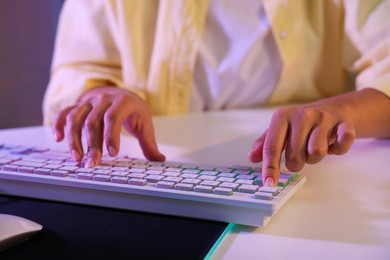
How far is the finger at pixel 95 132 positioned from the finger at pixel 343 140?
0.23m

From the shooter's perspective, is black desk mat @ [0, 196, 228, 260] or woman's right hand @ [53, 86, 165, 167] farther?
woman's right hand @ [53, 86, 165, 167]

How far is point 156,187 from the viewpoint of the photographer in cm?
42

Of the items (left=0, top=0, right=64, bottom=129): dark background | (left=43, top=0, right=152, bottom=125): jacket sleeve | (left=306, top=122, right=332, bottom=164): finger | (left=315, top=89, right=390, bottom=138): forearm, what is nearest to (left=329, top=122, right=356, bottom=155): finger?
(left=306, top=122, right=332, bottom=164): finger


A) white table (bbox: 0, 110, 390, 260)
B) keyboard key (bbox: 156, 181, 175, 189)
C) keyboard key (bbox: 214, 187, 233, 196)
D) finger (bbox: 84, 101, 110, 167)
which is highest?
finger (bbox: 84, 101, 110, 167)

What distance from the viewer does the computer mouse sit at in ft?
1.14

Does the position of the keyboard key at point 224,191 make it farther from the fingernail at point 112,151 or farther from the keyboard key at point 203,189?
the fingernail at point 112,151

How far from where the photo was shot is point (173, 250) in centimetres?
35

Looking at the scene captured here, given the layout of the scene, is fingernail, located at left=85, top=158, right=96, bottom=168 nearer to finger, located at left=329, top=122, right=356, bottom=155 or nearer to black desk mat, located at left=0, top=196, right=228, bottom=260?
black desk mat, located at left=0, top=196, right=228, bottom=260

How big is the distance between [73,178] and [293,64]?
1.85 feet

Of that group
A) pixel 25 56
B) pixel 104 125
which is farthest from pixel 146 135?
pixel 25 56

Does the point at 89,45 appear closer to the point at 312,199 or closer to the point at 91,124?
the point at 91,124

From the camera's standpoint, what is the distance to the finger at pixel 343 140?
467mm

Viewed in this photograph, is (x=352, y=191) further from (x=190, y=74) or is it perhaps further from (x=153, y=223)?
(x=190, y=74)

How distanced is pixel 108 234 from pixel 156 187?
0.06 m
